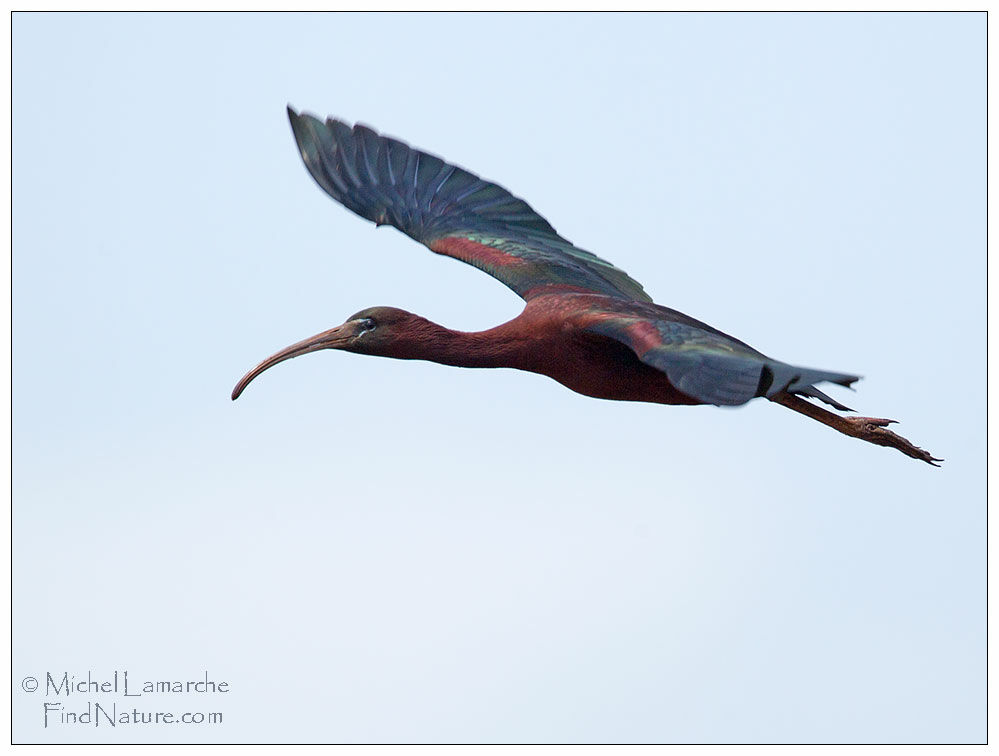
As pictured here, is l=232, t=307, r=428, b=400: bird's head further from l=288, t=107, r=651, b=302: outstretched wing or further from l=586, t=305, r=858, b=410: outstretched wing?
l=288, t=107, r=651, b=302: outstretched wing

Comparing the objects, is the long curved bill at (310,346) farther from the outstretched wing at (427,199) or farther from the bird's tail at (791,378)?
the bird's tail at (791,378)

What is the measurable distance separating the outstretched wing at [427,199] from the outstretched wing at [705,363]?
2870 mm

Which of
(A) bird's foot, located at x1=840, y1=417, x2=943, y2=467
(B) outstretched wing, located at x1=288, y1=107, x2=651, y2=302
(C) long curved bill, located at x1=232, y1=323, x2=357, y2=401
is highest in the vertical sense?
(B) outstretched wing, located at x1=288, y1=107, x2=651, y2=302

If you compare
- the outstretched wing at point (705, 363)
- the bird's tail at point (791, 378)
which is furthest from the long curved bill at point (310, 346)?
the bird's tail at point (791, 378)

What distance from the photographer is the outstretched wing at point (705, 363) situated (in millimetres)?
16062

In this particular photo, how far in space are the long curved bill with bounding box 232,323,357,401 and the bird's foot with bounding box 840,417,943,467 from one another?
15.9ft

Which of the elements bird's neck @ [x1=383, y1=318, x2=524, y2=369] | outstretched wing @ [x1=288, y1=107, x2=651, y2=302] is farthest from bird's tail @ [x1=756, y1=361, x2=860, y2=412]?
outstretched wing @ [x1=288, y1=107, x2=651, y2=302]

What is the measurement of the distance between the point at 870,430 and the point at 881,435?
0.12 meters

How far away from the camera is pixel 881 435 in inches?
791

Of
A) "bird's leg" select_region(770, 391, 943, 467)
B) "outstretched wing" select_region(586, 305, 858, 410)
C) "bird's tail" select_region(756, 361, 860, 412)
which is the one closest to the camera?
"bird's tail" select_region(756, 361, 860, 412)

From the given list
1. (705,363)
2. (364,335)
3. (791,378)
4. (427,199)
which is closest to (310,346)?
(364,335)

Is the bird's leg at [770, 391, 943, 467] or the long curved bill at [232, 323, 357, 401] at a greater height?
the long curved bill at [232, 323, 357, 401]

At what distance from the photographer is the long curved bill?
18.8 metres

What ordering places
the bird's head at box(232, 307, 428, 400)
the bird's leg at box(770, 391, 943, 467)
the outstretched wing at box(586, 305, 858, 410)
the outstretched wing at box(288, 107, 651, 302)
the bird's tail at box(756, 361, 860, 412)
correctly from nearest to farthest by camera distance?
the bird's tail at box(756, 361, 860, 412) < the outstretched wing at box(586, 305, 858, 410) < the bird's head at box(232, 307, 428, 400) < the bird's leg at box(770, 391, 943, 467) < the outstretched wing at box(288, 107, 651, 302)
